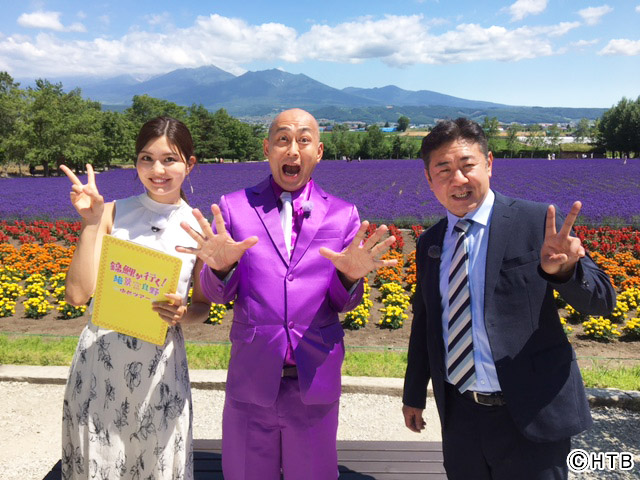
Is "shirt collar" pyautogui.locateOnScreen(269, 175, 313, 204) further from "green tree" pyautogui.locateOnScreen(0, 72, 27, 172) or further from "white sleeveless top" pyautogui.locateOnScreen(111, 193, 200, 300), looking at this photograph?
"green tree" pyautogui.locateOnScreen(0, 72, 27, 172)

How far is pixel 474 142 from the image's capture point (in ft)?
6.67

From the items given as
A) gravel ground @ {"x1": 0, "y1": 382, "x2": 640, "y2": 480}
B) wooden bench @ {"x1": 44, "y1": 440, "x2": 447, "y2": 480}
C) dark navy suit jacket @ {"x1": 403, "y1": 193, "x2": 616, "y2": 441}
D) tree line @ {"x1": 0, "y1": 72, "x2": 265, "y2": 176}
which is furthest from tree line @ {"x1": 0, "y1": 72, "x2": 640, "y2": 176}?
dark navy suit jacket @ {"x1": 403, "y1": 193, "x2": 616, "y2": 441}

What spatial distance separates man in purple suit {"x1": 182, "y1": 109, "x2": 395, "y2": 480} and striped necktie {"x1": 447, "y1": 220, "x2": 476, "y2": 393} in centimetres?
35

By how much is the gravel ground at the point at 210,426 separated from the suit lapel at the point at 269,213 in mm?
2303

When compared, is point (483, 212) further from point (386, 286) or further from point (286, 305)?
point (386, 286)

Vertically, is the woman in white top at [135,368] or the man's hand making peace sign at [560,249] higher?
the man's hand making peace sign at [560,249]

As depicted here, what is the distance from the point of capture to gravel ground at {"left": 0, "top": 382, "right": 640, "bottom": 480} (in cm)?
364

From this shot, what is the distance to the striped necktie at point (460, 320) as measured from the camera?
2.06 m

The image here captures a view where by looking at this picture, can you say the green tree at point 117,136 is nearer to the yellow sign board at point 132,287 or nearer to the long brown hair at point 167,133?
the long brown hair at point 167,133

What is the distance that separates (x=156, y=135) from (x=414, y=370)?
166 centimetres

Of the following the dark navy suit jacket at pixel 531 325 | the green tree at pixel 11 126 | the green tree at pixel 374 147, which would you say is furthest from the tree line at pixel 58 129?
the dark navy suit jacket at pixel 531 325

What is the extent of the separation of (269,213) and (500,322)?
1105 mm

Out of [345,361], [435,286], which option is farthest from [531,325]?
[345,361]

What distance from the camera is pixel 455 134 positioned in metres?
2.03
